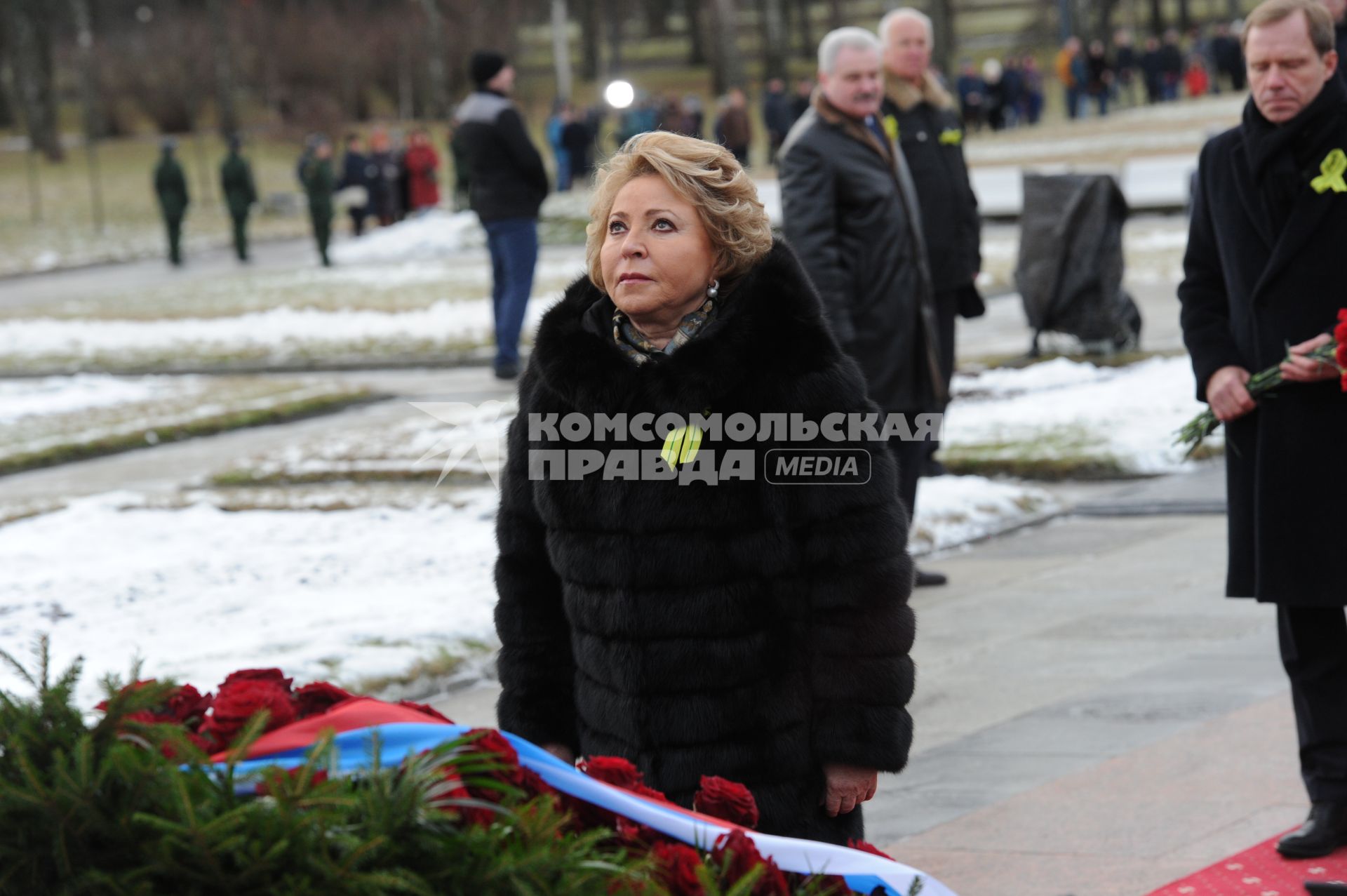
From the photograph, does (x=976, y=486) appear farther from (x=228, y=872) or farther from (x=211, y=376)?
(x=211, y=376)

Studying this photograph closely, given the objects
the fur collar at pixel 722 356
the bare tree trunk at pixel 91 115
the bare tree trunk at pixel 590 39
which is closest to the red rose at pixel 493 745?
the fur collar at pixel 722 356

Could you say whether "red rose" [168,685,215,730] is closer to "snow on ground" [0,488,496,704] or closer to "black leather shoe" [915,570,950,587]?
"snow on ground" [0,488,496,704]

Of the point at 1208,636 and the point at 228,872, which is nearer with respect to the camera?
the point at 228,872

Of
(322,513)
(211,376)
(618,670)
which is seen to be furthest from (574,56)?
(618,670)

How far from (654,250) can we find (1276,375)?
6.33 feet

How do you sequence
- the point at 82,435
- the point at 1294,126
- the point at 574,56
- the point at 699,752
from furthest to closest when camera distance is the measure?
the point at 574,56, the point at 82,435, the point at 1294,126, the point at 699,752

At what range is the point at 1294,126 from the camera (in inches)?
173

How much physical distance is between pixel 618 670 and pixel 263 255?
2992cm

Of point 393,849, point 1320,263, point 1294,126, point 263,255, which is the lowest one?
point 263,255

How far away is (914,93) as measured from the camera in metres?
7.92

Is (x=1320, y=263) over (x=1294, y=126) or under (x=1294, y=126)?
under

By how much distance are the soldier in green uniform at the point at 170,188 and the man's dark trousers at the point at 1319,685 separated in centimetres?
2671

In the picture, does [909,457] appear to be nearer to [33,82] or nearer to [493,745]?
[493,745]

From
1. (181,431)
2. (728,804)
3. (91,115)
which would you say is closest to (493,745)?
(728,804)
